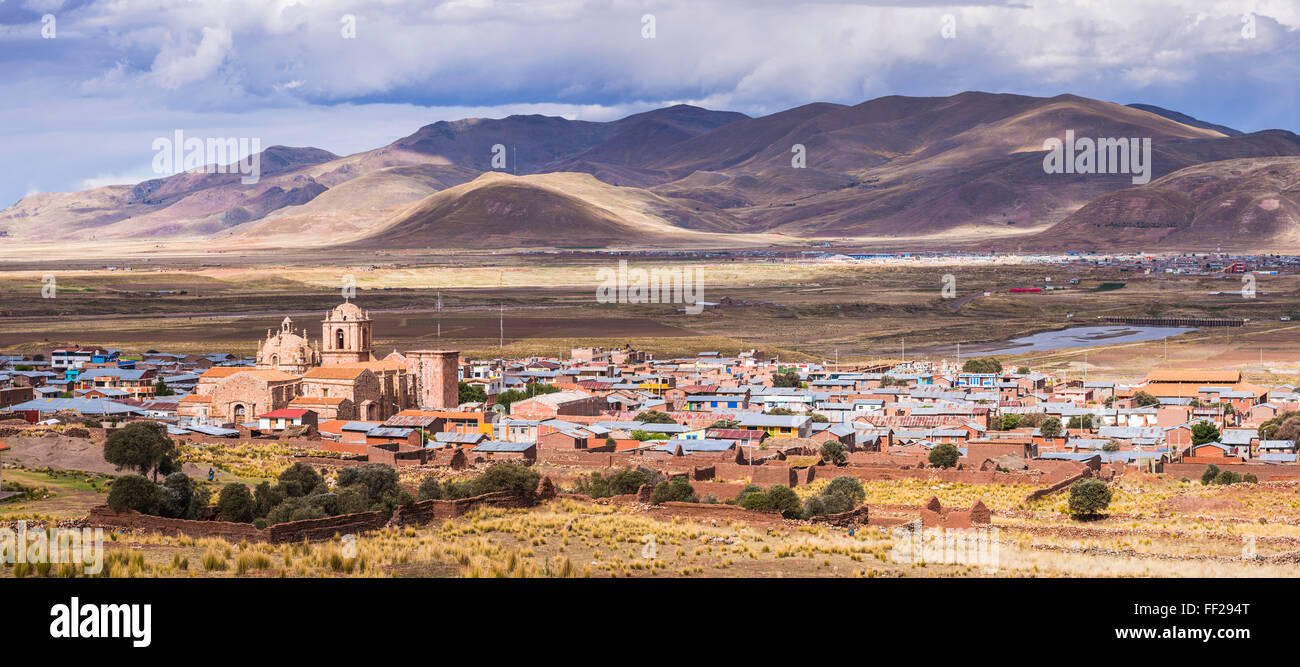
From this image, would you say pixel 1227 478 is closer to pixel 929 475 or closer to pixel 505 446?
pixel 929 475

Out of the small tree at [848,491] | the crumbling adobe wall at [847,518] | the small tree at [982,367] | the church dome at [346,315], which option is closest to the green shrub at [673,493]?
the small tree at [848,491]

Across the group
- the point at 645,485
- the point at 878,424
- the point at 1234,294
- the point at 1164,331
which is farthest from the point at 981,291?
the point at 645,485

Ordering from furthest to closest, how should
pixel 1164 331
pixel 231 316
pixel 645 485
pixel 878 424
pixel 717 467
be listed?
pixel 231 316 < pixel 1164 331 < pixel 878 424 < pixel 717 467 < pixel 645 485

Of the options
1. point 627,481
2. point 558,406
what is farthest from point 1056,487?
point 558,406

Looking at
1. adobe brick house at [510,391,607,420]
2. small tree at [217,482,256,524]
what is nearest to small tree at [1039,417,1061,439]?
adobe brick house at [510,391,607,420]
